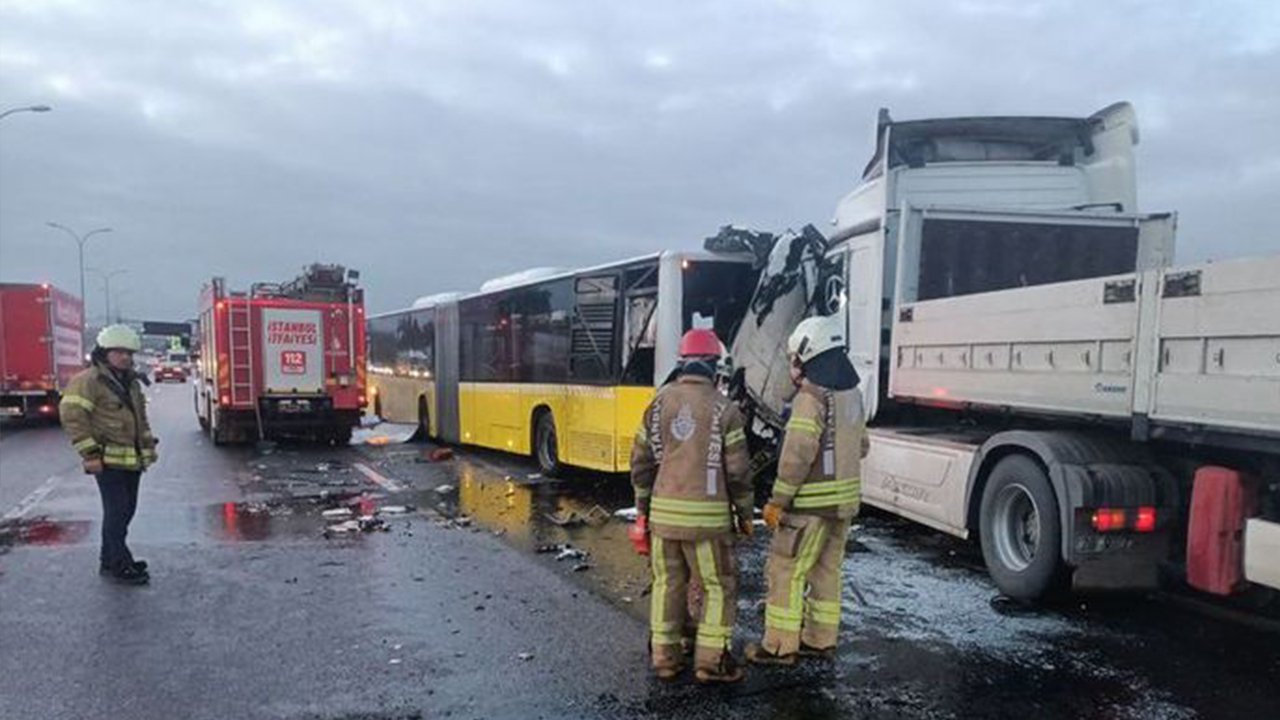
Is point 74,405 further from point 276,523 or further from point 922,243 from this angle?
point 922,243

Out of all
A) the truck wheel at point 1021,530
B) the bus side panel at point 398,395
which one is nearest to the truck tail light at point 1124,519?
the truck wheel at point 1021,530

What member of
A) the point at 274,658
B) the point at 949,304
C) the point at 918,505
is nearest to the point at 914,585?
the point at 918,505

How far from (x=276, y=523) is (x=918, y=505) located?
5.70m

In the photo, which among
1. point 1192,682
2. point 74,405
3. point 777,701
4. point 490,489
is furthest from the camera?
point 490,489

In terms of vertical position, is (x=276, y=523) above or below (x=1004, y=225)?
below

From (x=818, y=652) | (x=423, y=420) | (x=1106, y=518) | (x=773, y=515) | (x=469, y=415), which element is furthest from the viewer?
(x=423, y=420)

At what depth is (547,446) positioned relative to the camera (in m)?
12.5

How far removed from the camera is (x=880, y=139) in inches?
338

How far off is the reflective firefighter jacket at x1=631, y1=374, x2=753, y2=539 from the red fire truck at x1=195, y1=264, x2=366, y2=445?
12.7 m

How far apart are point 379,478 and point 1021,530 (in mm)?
→ 8389

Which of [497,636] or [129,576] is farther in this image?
[129,576]

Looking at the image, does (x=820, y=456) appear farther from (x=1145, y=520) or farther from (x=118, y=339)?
(x=118, y=339)

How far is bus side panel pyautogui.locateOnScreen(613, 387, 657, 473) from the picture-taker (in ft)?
33.9

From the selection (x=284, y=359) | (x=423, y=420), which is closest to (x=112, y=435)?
(x=284, y=359)
